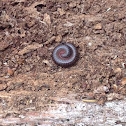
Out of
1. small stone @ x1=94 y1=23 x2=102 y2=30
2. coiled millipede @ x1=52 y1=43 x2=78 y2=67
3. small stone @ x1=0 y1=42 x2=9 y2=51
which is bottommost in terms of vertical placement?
coiled millipede @ x1=52 y1=43 x2=78 y2=67

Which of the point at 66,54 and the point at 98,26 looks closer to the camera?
the point at 98,26

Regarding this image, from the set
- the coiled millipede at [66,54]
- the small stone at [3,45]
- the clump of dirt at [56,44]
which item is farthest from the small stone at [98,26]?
the small stone at [3,45]

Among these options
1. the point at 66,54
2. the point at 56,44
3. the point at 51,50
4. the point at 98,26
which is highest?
the point at 98,26

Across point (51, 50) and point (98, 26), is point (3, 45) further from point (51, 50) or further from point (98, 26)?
point (98, 26)

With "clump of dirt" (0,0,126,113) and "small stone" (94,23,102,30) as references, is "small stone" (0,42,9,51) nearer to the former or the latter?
"clump of dirt" (0,0,126,113)

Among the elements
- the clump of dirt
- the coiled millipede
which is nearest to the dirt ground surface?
the clump of dirt

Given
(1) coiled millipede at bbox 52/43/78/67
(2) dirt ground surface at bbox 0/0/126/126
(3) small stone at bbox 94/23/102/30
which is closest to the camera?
(2) dirt ground surface at bbox 0/0/126/126

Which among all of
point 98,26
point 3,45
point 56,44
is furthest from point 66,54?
point 3,45

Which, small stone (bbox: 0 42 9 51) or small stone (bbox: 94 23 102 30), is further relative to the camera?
small stone (bbox: 94 23 102 30)
